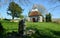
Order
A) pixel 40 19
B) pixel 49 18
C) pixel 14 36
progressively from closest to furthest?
pixel 14 36
pixel 49 18
pixel 40 19

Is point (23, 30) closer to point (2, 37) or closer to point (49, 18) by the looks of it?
point (2, 37)

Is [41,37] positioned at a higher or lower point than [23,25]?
lower

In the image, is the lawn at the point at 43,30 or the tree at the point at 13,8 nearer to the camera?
the tree at the point at 13,8

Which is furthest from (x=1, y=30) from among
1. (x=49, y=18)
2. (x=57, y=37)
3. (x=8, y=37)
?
(x=49, y=18)

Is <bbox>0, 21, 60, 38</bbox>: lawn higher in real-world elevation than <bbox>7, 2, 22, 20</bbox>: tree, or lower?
lower

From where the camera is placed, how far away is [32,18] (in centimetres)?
4759

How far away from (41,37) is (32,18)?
103 ft

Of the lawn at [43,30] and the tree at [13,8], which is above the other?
the tree at [13,8]

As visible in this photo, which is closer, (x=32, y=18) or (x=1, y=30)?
(x=1, y=30)

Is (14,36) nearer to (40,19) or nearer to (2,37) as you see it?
(2,37)

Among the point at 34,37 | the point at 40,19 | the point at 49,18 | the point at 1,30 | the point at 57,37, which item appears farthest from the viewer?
the point at 40,19

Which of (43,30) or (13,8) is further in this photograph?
(43,30)

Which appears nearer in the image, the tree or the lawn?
the tree

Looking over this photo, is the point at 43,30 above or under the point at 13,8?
under
